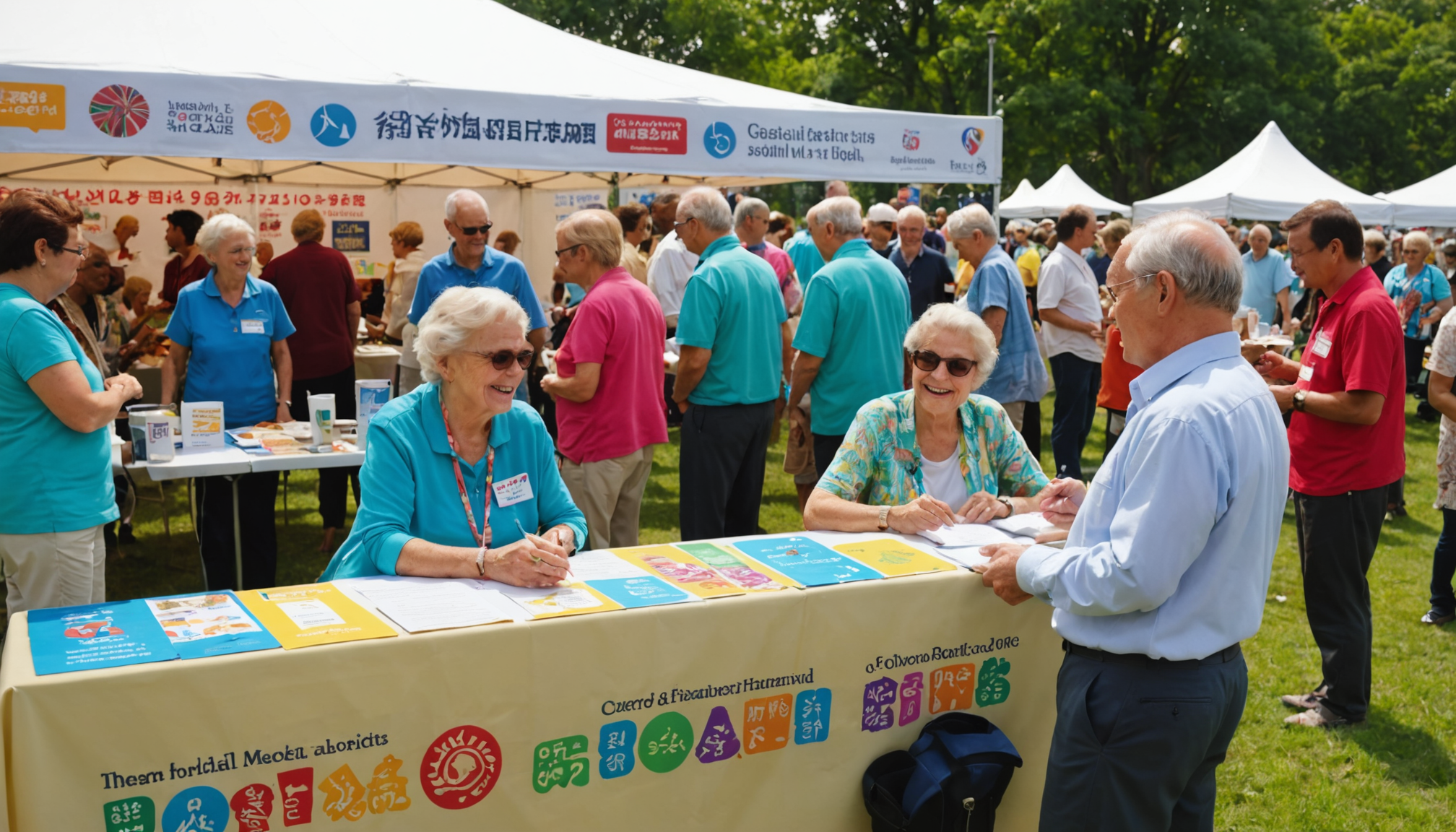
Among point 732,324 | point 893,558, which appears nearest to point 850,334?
point 732,324

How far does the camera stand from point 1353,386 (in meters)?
3.55

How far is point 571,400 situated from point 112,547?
324 cm

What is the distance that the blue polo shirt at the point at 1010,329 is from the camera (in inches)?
239

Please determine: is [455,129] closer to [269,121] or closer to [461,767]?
[269,121]

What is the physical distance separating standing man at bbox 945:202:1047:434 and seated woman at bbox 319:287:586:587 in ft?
12.8

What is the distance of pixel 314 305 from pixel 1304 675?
200 inches

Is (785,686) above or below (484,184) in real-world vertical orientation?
below

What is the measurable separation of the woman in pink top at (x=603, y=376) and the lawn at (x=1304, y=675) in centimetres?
169

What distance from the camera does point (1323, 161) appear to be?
36812 millimetres

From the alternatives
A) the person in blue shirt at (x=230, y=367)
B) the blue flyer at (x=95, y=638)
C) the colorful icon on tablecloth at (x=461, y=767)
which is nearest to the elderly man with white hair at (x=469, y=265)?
the person in blue shirt at (x=230, y=367)

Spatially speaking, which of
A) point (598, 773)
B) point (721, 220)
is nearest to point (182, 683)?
point (598, 773)

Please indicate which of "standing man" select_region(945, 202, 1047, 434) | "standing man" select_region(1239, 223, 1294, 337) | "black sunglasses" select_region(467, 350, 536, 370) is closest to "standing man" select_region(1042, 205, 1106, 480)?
"standing man" select_region(945, 202, 1047, 434)

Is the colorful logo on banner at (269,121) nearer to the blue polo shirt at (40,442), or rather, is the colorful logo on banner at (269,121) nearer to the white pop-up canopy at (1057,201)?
the blue polo shirt at (40,442)

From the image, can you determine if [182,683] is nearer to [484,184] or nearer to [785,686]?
[785,686]
